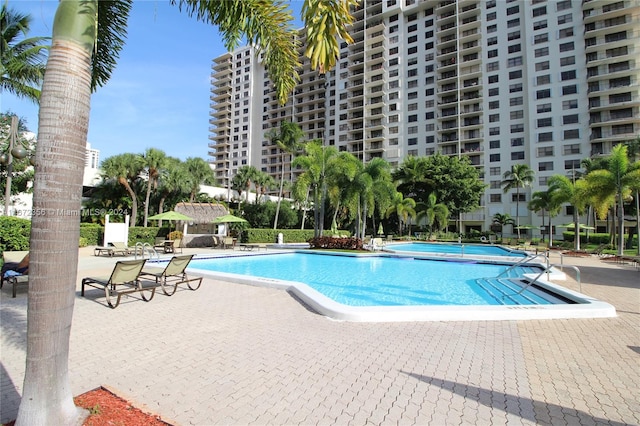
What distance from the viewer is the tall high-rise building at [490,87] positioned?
45.5 m

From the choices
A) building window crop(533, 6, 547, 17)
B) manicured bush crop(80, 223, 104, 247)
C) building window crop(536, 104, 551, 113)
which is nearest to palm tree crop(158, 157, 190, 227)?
manicured bush crop(80, 223, 104, 247)

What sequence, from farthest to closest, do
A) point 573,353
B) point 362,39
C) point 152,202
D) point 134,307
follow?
point 362,39, point 152,202, point 134,307, point 573,353

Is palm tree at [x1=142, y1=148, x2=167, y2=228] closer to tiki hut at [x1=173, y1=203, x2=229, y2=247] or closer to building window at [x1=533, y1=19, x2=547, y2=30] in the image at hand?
tiki hut at [x1=173, y1=203, x2=229, y2=247]

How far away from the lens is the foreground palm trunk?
2215 mm

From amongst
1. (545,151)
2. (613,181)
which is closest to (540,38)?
(545,151)

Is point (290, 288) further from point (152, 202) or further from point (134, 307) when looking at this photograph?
point (152, 202)

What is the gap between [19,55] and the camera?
9.91 m

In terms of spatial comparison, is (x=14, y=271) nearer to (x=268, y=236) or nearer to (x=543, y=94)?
(x=268, y=236)

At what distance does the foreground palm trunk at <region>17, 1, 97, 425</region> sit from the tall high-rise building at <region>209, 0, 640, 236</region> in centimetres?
4291

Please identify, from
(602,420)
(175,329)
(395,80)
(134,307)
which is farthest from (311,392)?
(395,80)

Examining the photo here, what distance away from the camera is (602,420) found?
2.70m

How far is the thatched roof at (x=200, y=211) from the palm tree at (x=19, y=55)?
1584cm

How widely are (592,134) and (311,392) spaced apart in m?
58.0

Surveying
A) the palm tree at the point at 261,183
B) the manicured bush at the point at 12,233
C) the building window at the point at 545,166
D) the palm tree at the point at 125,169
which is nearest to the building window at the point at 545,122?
the building window at the point at 545,166
